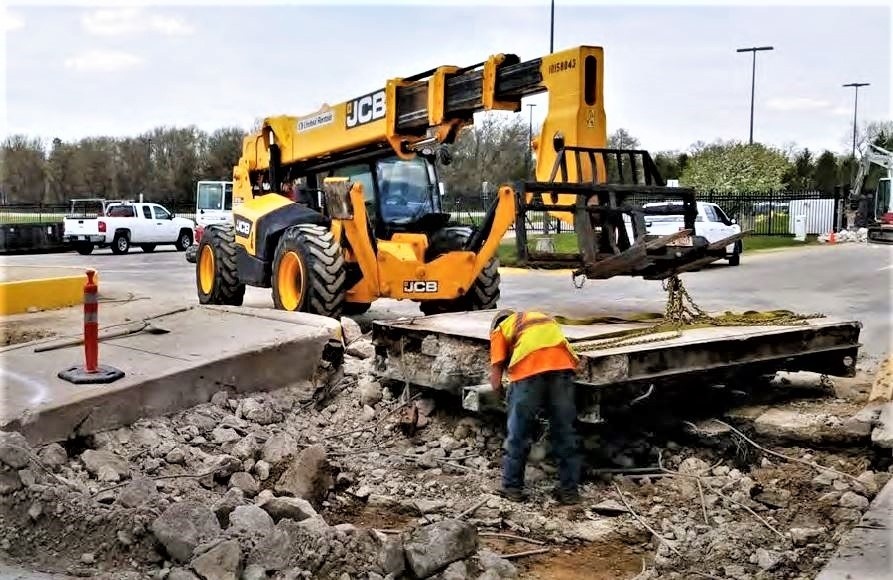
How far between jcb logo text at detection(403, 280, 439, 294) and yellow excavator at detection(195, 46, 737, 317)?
14mm

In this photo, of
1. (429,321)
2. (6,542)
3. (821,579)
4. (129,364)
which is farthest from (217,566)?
(429,321)

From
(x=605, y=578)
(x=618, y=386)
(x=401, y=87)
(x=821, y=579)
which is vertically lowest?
(x=605, y=578)

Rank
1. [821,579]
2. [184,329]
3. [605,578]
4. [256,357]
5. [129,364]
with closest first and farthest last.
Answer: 1. [821,579]
2. [605,578]
3. [129,364]
4. [256,357]
5. [184,329]

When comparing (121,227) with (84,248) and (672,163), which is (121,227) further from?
(672,163)

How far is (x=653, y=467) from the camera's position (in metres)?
6.61

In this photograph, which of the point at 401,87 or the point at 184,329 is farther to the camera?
the point at 401,87

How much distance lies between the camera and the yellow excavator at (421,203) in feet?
25.7

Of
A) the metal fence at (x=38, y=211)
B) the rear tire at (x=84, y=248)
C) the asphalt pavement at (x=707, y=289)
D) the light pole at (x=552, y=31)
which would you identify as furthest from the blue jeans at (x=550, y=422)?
the metal fence at (x=38, y=211)

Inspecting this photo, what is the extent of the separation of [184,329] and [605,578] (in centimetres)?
515

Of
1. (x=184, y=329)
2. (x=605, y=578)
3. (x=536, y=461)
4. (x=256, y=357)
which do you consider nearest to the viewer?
(x=605, y=578)

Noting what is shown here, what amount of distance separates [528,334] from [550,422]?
2.06 ft

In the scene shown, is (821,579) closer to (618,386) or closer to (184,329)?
(618,386)

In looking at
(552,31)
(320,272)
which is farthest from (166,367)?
(552,31)

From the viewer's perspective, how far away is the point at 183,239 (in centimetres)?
3222
